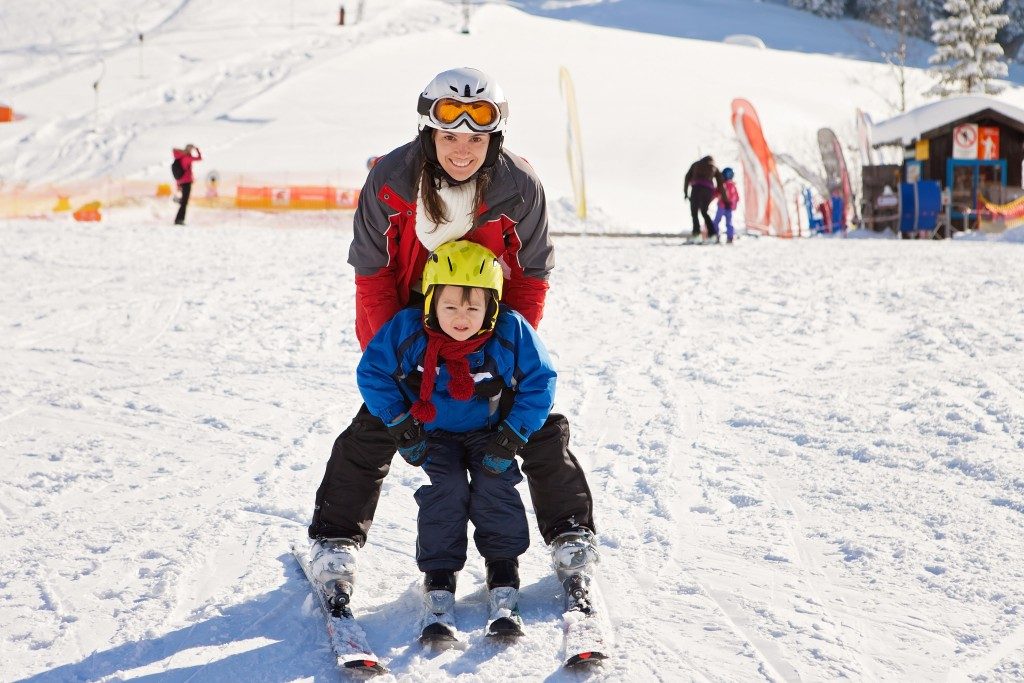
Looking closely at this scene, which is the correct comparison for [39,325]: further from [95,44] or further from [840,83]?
[840,83]

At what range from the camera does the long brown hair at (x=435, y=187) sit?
9.11 ft

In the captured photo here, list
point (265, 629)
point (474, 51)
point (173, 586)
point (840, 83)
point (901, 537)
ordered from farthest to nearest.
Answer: point (840, 83)
point (474, 51)
point (901, 537)
point (173, 586)
point (265, 629)

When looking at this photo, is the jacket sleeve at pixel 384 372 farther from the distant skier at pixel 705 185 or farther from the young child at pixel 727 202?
the young child at pixel 727 202

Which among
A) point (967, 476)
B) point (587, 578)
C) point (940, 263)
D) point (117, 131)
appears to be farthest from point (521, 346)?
point (117, 131)

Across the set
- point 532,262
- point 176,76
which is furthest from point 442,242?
point 176,76

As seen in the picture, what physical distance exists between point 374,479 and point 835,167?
2059 cm

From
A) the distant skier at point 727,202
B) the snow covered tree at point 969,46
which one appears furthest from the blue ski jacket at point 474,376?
the snow covered tree at point 969,46

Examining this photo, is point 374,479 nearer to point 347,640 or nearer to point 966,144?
point 347,640

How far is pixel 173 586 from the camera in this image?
2943 millimetres

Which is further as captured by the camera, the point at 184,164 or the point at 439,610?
the point at 184,164

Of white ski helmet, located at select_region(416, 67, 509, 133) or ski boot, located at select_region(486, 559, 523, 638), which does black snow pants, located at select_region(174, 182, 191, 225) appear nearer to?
white ski helmet, located at select_region(416, 67, 509, 133)

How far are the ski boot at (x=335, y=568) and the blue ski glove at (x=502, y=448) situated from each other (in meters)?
0.51

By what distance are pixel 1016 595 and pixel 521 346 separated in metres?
1.60

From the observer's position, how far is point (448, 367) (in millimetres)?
2746
